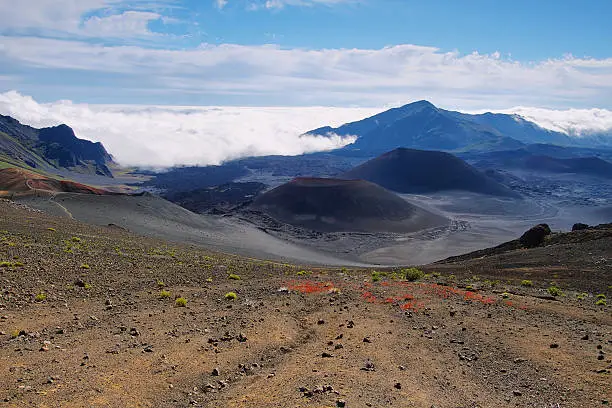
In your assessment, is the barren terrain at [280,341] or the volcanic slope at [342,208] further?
the volcanic slope at [342,208]

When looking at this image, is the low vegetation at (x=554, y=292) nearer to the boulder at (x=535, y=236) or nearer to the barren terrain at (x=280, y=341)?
the barren terrain at (x=280, y=341)

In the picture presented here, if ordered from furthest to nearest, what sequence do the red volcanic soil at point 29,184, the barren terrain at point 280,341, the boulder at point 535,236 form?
the red volcanic soil at point 29,184 → the boulder at point 535,236 → the barren terrain at point 280,341

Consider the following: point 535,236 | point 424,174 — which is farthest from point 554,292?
point 424,174

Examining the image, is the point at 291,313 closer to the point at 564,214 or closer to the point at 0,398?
the point at 0,398

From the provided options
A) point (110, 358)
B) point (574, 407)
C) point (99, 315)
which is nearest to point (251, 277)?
point (99, 315)

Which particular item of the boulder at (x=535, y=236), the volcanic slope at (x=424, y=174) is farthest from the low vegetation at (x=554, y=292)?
the volcanic slope at (x=424, y=174)

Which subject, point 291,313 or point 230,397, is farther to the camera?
point 291,313

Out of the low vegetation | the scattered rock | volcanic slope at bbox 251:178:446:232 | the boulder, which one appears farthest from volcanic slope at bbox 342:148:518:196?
the scattered rock

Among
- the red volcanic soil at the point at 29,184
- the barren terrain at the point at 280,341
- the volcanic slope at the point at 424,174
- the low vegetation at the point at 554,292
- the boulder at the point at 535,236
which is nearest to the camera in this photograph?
the barren terrain at the point at 280,341
